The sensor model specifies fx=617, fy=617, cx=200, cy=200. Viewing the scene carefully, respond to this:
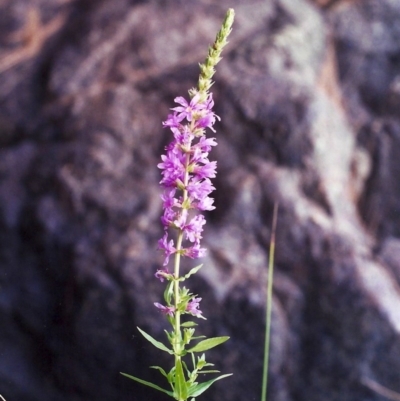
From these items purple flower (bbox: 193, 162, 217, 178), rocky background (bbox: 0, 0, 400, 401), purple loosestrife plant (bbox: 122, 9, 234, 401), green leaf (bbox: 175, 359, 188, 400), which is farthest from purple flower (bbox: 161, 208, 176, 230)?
rocky background (bbox: 0, 0, 400, 401)

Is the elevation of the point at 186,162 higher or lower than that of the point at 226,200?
lower

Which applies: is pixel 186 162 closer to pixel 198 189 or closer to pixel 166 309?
pixel 198 189

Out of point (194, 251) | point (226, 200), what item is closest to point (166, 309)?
point (194, 251)

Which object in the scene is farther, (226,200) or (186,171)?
(226,200)

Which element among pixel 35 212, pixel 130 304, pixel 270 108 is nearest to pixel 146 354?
pixel 130 304

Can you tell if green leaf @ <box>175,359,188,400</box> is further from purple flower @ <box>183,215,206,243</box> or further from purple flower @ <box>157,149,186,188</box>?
purple flower @ <box>157,149,186,188</box>

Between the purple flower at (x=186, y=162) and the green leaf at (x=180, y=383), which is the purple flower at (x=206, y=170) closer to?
the purple flower at (x=186, y=162)
